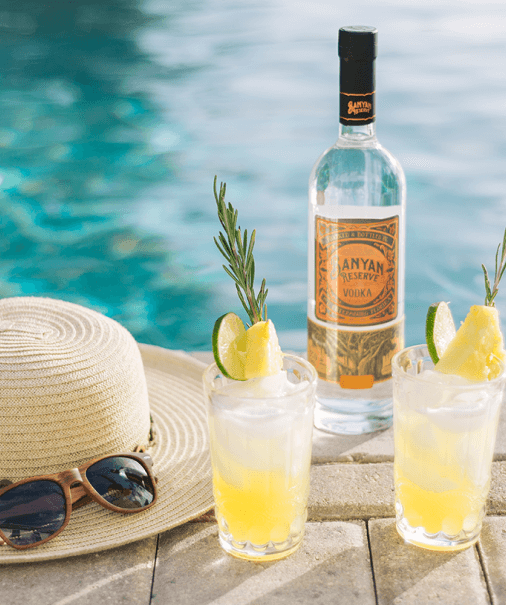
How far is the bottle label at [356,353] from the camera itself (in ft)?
4.45

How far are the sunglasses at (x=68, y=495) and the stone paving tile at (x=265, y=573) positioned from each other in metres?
0.09

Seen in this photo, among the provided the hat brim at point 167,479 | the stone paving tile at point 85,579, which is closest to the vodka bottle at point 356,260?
the hat brim at point 167,479

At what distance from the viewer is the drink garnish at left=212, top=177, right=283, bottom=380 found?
3.18 feet

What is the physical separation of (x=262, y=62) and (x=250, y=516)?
529 centimetres

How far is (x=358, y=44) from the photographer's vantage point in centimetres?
123

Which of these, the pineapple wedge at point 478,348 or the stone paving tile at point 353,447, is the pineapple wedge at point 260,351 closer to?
the pineapple wedge at point 478,348

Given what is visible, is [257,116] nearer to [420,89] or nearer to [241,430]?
[420,89]

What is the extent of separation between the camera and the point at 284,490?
98cm

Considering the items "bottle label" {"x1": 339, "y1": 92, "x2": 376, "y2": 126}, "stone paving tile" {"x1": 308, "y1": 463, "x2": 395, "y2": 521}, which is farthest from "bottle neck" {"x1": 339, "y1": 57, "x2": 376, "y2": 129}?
"stone paving tile" {"x1": 308, "y1": 463, "x2": 395, "y2": 521}

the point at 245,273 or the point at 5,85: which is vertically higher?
the point at 245,273

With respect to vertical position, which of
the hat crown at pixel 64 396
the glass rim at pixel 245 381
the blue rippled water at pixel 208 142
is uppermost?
the glass rim at pixel 245 381

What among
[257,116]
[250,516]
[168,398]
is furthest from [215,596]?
[257,116]

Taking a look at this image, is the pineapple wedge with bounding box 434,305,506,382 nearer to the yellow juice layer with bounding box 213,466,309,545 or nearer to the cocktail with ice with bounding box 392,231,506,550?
the cocktail with ice with bounding box 392,231,506,550

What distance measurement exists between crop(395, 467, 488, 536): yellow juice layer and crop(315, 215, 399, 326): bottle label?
373 mm
